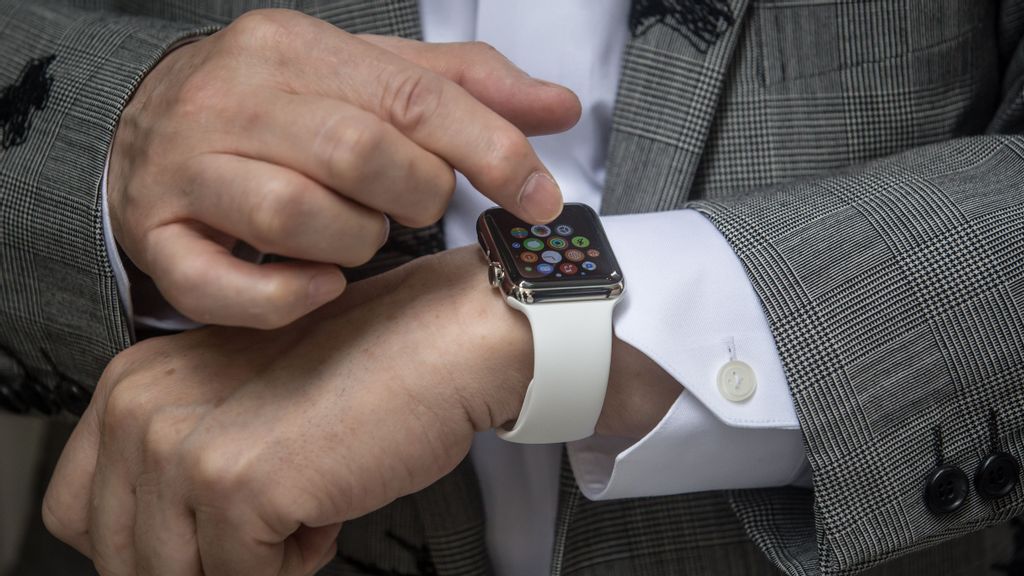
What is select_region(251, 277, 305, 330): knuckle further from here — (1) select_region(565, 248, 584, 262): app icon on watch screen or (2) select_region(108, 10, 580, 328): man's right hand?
(1) select_region(565, 248, 584, 262): app icon on watch screen

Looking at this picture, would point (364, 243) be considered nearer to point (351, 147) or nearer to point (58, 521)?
point (351, 147)

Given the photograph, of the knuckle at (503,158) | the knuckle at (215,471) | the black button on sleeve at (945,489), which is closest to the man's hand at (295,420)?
the knuckle at (215,471)

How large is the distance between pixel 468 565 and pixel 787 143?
531 mm

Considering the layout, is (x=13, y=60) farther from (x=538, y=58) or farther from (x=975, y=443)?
(x=975, y=443)

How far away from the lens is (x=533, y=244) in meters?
0.63

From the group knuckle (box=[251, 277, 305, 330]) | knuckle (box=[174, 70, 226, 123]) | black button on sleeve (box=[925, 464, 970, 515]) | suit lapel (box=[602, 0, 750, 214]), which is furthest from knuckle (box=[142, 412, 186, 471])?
black button on sleeve (box=[925, 464, 970, 515])

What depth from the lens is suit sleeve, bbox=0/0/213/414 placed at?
732mm

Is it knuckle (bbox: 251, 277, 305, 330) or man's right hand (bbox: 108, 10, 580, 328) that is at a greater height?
man's right hand (bbox: 108, 10, 580, 328)

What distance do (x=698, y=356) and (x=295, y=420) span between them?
314 millimetres

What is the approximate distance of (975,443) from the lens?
2.09 feet

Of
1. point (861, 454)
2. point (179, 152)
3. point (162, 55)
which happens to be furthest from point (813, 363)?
point (162, 55)

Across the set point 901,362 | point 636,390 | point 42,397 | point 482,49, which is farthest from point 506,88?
point 42,397

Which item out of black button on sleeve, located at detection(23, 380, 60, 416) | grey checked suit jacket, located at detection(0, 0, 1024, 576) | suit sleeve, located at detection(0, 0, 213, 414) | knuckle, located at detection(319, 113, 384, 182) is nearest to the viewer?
knuckle, located at detection(319, 113, 384, 182)

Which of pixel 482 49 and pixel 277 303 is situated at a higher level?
pixel 482 49
